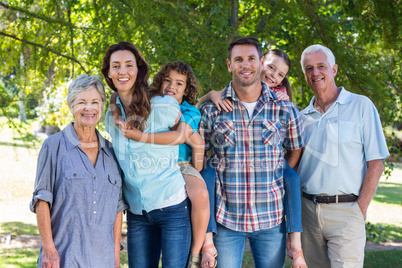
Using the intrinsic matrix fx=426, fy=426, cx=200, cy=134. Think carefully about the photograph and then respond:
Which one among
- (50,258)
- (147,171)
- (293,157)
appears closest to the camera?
(50,258)

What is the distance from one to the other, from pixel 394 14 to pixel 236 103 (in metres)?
2.05

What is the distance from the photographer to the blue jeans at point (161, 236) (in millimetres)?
2506

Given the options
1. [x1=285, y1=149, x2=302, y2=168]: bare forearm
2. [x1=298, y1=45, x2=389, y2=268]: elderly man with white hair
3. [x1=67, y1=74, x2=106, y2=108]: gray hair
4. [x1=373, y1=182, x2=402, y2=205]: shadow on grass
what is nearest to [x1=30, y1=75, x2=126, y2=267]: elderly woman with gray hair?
[x1=67, y1=74, x2=106, y2=108]: gray hair

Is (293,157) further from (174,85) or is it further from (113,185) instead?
(113,185)

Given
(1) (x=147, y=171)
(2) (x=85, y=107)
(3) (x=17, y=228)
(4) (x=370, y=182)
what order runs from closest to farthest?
(2) (x=85, y=107), (1) (x=147, y=171), (4) (x=370, y=182), (3) (x=17, y=228)

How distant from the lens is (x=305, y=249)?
3115 mm

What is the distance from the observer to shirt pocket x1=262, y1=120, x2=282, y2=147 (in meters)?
2.74

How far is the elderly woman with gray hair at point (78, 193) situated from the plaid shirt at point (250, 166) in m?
0.71

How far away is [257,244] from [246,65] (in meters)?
1.17

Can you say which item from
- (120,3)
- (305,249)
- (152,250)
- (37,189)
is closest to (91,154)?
(37,189)

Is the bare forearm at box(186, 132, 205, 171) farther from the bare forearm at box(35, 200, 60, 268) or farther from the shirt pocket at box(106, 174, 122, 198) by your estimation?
the bare forearm at box(35, 200, 60, 268)

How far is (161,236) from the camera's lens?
2.58 m

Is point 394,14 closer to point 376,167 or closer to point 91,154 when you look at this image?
point 376,167

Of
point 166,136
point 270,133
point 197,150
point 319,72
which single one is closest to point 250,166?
point 270,133
